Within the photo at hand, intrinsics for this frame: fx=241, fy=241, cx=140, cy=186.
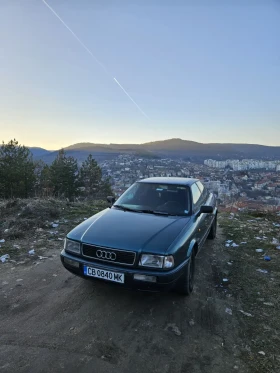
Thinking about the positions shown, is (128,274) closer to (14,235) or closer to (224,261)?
(224,261)

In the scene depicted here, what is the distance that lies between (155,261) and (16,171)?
76.6 feet

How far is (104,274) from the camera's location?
9.24ft

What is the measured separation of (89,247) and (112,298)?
2.61 ft

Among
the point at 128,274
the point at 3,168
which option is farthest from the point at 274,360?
the point at 3,168

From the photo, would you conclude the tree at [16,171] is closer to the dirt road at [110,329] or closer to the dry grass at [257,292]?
the dirt road at [110,329]

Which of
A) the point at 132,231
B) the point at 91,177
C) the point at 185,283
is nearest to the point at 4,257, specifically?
the point at 132,231

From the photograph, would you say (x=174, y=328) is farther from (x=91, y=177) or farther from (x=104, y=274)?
(x=91, y=177)

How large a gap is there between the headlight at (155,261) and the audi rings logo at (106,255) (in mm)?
330

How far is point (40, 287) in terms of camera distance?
348 cm

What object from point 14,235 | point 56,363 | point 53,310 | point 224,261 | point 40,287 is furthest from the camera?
point 14,235

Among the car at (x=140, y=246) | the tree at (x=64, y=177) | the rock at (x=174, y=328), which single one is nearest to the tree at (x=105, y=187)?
the tree at (x=64, y=177)

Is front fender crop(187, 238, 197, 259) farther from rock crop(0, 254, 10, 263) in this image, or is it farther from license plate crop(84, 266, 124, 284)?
rock crop(0, 254, 10, 263)

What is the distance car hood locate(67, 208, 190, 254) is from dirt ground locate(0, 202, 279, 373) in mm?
572

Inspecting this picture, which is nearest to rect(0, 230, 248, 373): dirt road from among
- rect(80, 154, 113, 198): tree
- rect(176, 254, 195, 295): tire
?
rect(176, 254, 195, 295): tire
